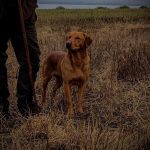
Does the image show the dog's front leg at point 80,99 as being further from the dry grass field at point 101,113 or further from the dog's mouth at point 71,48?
the dog's mouth at point 71,48

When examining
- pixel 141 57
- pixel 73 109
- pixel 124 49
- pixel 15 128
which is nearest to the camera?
pixel 15 128

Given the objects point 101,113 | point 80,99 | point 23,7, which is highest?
point 23,7

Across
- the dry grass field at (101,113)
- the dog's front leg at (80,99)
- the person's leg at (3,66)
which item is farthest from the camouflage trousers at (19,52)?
the dog's front leg at (80,99)

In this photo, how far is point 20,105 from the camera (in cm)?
694

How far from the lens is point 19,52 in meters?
6.75

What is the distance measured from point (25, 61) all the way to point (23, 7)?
2.15 feet

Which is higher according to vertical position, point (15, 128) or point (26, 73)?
point (26, 73)

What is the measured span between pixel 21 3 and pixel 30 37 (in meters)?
0.43

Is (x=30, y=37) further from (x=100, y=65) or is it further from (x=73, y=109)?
(x=100, y=65)

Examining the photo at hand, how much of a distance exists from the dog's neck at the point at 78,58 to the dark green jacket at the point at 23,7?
905mm

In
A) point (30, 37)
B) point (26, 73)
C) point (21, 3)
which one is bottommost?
point (26, 73)

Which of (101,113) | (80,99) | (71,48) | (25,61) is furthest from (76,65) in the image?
(25,61)

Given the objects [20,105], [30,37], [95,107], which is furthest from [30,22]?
[95,107]

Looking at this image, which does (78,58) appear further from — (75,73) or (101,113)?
(101,113)
